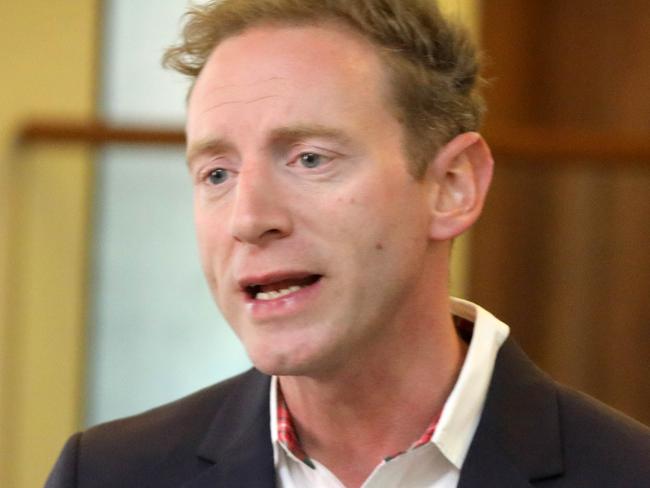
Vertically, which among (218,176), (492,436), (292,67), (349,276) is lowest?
(492,436)

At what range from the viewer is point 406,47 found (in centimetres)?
195

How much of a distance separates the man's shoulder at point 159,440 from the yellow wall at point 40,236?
1791mm

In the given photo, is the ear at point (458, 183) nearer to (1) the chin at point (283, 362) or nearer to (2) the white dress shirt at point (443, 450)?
(2) the white dress shirt at point (443, 450)

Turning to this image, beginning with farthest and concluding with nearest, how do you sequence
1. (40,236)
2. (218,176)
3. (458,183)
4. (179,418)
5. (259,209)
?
(40,236) → (179,418) → (458,183) → (218,176) → (259,209)

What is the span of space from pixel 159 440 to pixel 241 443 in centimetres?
14

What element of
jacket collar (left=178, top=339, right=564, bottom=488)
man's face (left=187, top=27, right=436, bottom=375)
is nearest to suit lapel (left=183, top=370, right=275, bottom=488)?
jacket collar (left=178, top=339, right=564, bottom=488)

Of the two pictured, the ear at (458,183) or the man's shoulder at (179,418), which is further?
the man's shoulder at (179,418)

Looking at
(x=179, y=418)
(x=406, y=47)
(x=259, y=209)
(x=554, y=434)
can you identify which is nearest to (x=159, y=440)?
(x=179, y=418)

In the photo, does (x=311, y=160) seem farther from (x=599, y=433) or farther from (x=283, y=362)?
(x=599, y=433)

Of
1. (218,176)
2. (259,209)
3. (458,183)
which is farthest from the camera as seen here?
(458,183)

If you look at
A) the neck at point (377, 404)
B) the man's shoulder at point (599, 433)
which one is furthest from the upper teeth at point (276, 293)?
the man's shoulder at point (599, 433)

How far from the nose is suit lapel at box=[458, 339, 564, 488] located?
1.34 feet

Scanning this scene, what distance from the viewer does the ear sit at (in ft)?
6.41

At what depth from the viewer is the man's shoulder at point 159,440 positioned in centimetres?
202
